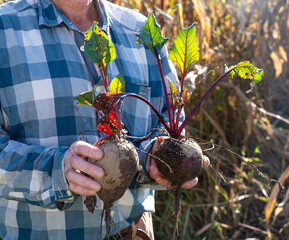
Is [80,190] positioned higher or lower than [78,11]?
lower

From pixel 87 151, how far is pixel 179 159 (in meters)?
0.35

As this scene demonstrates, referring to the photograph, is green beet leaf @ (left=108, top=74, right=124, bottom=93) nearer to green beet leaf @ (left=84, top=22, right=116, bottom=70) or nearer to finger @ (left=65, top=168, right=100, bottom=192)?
→ green beet leaf @ (left=84, top=22, right=116, bottom=70)

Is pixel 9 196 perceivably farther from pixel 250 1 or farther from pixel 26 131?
pixel 250 1

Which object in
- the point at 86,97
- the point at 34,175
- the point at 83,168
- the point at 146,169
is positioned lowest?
the point at 146,169

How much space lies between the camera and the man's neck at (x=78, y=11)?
55.5 inches

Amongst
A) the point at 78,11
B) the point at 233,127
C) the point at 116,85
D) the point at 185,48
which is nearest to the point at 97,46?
the point at 116,85

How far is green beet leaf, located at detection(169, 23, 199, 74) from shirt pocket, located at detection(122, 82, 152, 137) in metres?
0.25

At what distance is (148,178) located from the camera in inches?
53.2

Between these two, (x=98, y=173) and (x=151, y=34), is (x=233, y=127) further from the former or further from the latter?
(x=98, y=173)

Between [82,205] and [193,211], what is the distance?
137cm

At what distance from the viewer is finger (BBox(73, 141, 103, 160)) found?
A: 1022 mm

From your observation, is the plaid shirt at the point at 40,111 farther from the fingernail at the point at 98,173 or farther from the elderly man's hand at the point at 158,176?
the fingernail at the point at 98,173

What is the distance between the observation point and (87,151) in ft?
3.36

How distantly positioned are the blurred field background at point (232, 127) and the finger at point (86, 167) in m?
1.32
